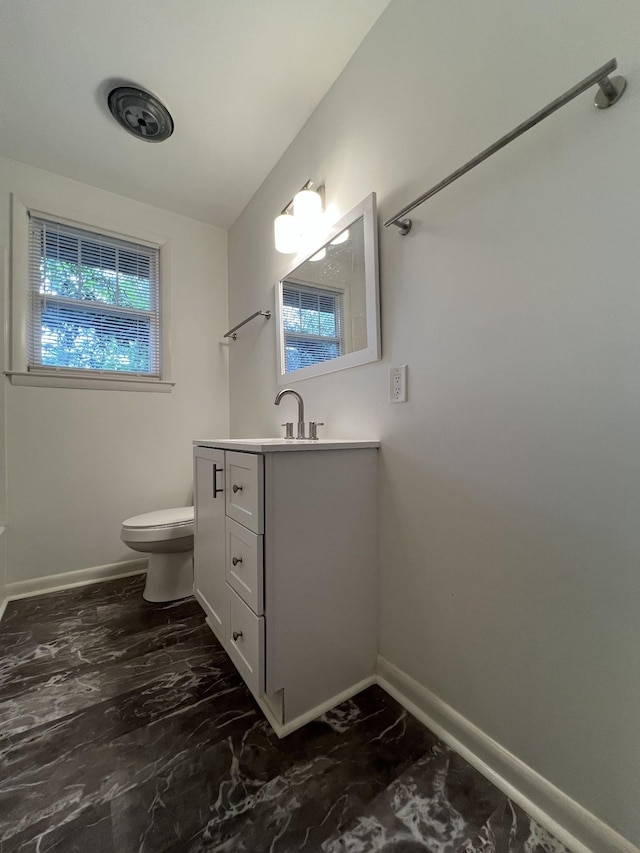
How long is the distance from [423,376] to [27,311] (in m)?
2.15

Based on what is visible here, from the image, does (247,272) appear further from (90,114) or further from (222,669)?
(222,669)

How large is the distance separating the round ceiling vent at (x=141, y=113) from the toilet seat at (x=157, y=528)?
6.34ft

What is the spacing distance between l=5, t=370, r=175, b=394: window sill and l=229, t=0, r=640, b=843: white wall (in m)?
1.57

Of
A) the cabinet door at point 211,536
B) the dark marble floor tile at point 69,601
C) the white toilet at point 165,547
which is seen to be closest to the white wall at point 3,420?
the dark marble floor tile at point 69,601

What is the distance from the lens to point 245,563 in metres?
1.00

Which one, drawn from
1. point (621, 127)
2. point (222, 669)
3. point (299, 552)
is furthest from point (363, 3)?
point (222, 669)

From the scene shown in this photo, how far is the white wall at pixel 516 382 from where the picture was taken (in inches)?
25.2

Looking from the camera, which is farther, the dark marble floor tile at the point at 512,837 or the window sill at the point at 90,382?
the window sill at the point at 90,382

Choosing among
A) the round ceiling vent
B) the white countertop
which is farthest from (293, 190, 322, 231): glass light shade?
the white countertop

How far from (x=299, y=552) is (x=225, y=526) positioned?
0.33 metres

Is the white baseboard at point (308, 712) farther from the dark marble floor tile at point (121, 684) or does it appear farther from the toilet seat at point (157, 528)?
the toilet seat at point (157, 528)

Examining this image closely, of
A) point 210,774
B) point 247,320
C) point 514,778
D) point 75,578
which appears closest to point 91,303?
point 247,320

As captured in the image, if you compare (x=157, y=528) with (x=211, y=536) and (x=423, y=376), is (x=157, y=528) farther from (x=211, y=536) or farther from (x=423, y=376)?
(x=423, y=376)

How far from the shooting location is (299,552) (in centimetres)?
97
